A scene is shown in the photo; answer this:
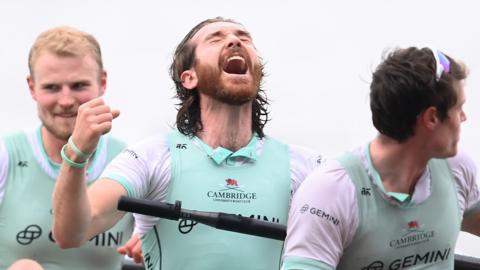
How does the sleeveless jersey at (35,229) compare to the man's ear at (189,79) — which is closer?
the man's ear at (189,79)

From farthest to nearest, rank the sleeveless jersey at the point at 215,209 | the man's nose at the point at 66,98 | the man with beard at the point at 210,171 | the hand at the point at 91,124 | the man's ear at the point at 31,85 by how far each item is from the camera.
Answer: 1. the man's ear at the point at 31,85
2. the man's nose at the point at 66,98
3. the sleeveless jersey at the point at 215,209
4. the man with beard at the point at 210,171
5. the hand at the point at 91,124

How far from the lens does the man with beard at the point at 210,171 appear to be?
589cm

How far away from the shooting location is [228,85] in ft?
20.5

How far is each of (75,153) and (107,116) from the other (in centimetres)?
23

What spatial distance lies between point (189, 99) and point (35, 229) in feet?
3.77

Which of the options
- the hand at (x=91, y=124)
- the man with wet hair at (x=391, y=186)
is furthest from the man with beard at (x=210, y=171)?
the man with wet hair at (x=391, y=186)

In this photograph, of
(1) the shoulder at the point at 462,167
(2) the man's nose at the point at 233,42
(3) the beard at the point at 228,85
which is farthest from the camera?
(2) the man's nose at the point at 233,42

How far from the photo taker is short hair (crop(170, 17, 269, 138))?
6.53 meters

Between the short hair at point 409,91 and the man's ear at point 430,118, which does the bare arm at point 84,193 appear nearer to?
the short hair at point 409,91

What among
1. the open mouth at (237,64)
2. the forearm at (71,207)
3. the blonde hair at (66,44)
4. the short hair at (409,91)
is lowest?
the forearm at (71,207)

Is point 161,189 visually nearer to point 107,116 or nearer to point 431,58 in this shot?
point 107,116

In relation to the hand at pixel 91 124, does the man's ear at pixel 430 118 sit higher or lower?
higher

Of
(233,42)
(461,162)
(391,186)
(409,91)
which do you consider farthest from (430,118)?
(233,42)

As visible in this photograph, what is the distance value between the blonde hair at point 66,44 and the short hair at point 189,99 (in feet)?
1.56
